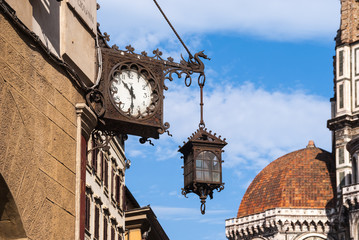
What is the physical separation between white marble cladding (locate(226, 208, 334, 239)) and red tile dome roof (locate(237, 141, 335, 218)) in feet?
3.20

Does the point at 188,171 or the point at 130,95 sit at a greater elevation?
the point at 130,95

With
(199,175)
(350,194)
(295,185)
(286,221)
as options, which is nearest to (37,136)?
(199,175)

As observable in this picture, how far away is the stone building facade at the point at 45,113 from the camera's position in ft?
35.0

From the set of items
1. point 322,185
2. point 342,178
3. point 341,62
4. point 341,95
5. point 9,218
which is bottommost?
point 9,218

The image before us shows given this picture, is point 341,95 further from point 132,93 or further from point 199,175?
point 132,93

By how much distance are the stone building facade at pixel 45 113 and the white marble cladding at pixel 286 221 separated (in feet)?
314

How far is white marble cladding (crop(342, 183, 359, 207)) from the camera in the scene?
9333 centimetres

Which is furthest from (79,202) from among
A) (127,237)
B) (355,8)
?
(355,8)

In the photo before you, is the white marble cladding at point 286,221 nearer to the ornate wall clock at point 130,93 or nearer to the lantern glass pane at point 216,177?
the lantern glass pane at point 216,177

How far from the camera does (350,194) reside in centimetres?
9444

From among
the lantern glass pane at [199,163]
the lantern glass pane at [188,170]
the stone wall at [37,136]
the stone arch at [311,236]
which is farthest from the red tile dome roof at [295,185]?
the stone wall at [37,136]

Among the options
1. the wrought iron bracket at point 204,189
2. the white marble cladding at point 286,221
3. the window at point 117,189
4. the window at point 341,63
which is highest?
the window at point 341,63

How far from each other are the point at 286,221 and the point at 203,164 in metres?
96.2

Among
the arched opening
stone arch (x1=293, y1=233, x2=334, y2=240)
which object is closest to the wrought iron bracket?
the arched opening
